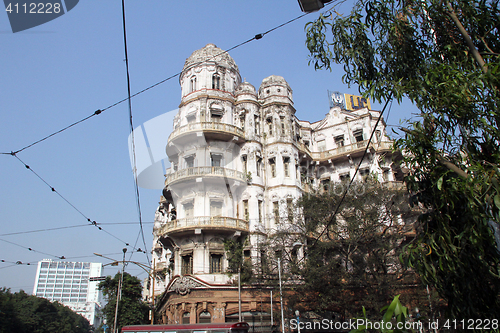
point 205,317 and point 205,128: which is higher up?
point 205,128

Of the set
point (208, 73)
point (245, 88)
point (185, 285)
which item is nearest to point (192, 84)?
point (208, 73)

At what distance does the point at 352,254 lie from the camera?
77.8 ft

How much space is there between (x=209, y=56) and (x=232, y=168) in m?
10.9

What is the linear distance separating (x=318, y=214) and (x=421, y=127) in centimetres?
1712

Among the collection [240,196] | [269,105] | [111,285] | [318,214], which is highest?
[269,105]

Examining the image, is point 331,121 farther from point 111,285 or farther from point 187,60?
point 111,285

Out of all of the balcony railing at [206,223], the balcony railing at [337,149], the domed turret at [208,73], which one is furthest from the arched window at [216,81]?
the balcony railing at [206,223]

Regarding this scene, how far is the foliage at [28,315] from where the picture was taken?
5277 cm

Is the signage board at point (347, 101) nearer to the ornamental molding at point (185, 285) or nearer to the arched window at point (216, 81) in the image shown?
the arched window at point (216, 81)

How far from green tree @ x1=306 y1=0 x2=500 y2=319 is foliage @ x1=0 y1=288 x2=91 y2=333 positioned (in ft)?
192

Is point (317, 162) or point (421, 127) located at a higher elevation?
point (317, 162)

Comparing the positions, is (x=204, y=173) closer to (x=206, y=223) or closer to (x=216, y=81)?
(x=206, y=223)

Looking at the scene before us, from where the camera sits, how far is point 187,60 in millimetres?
36031

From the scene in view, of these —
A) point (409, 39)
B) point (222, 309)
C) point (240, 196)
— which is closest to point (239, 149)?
point (240, 196)
